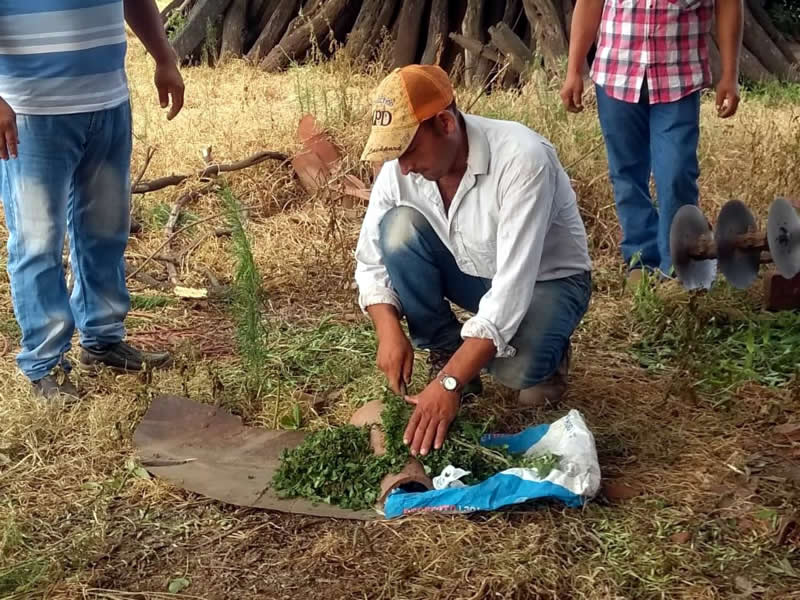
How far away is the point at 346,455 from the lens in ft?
9.66

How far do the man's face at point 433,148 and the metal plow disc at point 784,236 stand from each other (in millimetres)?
1308

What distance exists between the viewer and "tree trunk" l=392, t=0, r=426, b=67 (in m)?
8.50

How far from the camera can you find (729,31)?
3.96 meters

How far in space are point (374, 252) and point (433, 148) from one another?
0.64m

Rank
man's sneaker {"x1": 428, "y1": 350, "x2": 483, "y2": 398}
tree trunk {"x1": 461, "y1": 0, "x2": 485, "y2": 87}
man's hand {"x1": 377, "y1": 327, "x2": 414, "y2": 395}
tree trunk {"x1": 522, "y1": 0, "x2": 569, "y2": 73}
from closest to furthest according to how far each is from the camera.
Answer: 1. man's hand {"x1": 377, "y1": 327, "x2": 414, "y2": 395}
2. man's sneaker {"x1": 428, "y1": 350, "x2": 483, "y2": 398}
3. tree trunk {"x1": 522, "y1": 0, "x2": 569, "y2": 73}
4. tree trunk {"x1": 461, "y1": 0, "x2": 485, "y2": 87}

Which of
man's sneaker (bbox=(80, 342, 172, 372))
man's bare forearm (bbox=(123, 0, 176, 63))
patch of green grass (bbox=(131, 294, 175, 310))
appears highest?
man's bare forearm (bbox=(123, 0, 176, 63))

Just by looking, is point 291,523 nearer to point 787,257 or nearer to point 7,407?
point 7,407

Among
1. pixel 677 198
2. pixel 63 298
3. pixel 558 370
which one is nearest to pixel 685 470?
pixel 558 370

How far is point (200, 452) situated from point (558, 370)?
4.12 feet

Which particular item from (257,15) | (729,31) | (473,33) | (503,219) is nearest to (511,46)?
(473,33)

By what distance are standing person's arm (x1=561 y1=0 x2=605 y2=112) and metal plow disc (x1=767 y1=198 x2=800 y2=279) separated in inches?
46.0

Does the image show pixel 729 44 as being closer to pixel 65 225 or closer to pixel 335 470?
pixel 335 470

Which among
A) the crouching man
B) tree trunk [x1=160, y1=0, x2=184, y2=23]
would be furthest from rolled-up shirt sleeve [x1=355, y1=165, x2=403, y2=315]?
tree trunk [x1=160, y1=0, x2=184, y2=23]

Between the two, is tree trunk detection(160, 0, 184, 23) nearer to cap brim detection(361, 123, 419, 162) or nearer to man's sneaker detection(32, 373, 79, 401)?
man's sneaker detection(32, 373, 79, 401)
